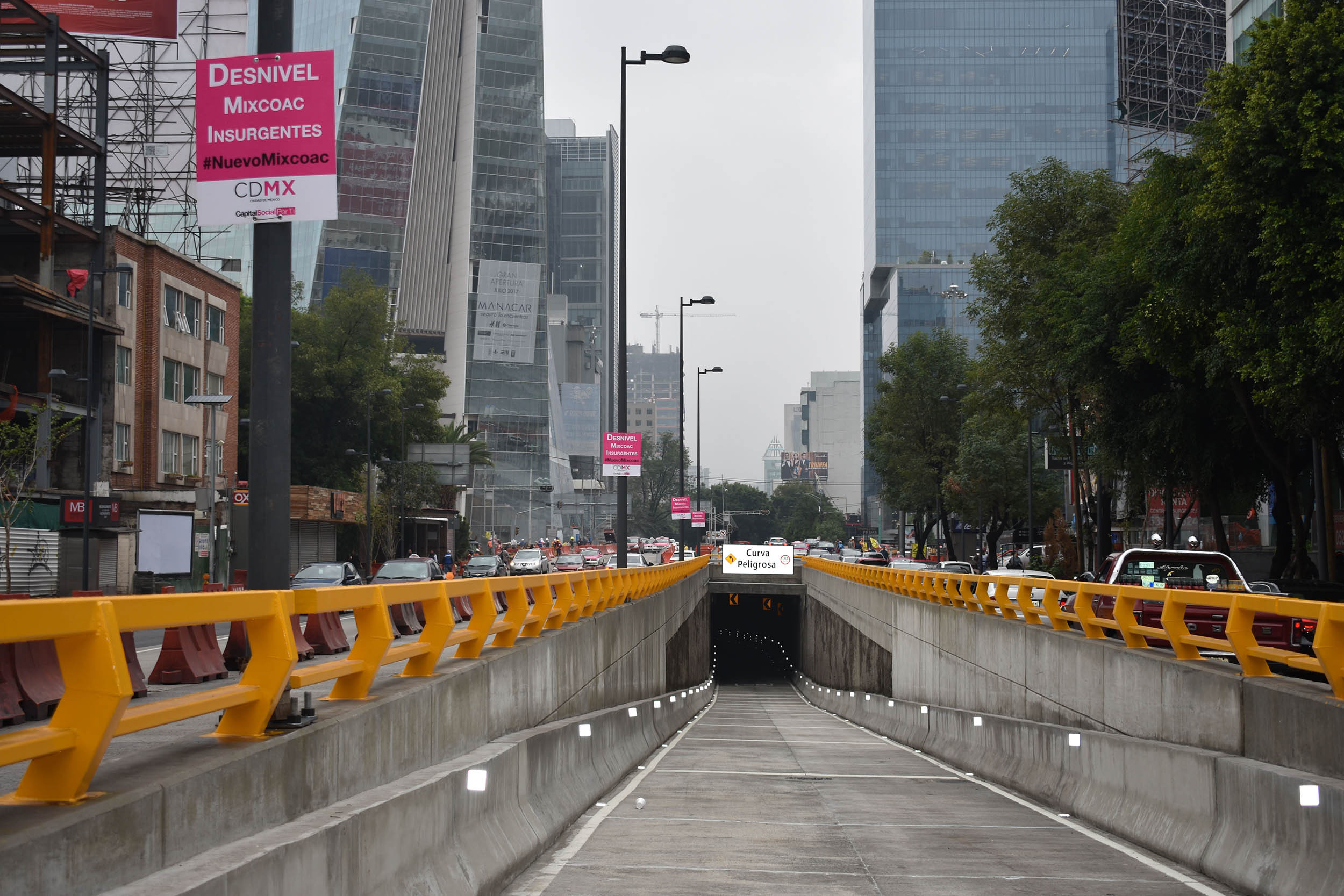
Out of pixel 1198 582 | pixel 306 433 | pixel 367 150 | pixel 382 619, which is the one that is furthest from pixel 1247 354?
pixel 367 150

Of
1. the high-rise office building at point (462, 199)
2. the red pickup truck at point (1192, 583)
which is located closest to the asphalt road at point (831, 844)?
the red pickup truck at point (1192, 583)

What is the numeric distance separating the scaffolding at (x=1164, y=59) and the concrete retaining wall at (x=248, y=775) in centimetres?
6020

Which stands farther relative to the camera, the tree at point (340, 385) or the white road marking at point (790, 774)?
the tree at point (340, 385)

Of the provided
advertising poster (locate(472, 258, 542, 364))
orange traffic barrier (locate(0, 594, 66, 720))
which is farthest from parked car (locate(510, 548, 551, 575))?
advertising poster (locate(472, 258, 542, 364))

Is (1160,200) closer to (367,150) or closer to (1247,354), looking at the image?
(1247,354)

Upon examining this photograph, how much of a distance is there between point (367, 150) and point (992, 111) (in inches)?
3802

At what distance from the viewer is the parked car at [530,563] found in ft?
188

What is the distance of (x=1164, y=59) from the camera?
226 feet

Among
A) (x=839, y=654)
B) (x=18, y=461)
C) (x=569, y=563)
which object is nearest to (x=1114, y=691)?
(x=839, y=654)

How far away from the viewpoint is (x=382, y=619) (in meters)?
7.72

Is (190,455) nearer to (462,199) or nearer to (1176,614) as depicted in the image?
(1176,614)

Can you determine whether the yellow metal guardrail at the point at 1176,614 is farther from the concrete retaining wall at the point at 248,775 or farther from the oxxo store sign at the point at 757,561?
the oxxo store sign at the point at 757,561

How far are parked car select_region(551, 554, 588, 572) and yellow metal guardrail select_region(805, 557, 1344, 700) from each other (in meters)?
45.8

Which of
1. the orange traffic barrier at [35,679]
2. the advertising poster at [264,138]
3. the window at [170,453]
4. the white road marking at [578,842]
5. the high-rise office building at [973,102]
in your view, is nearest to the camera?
the advertising poster at [264,138]
